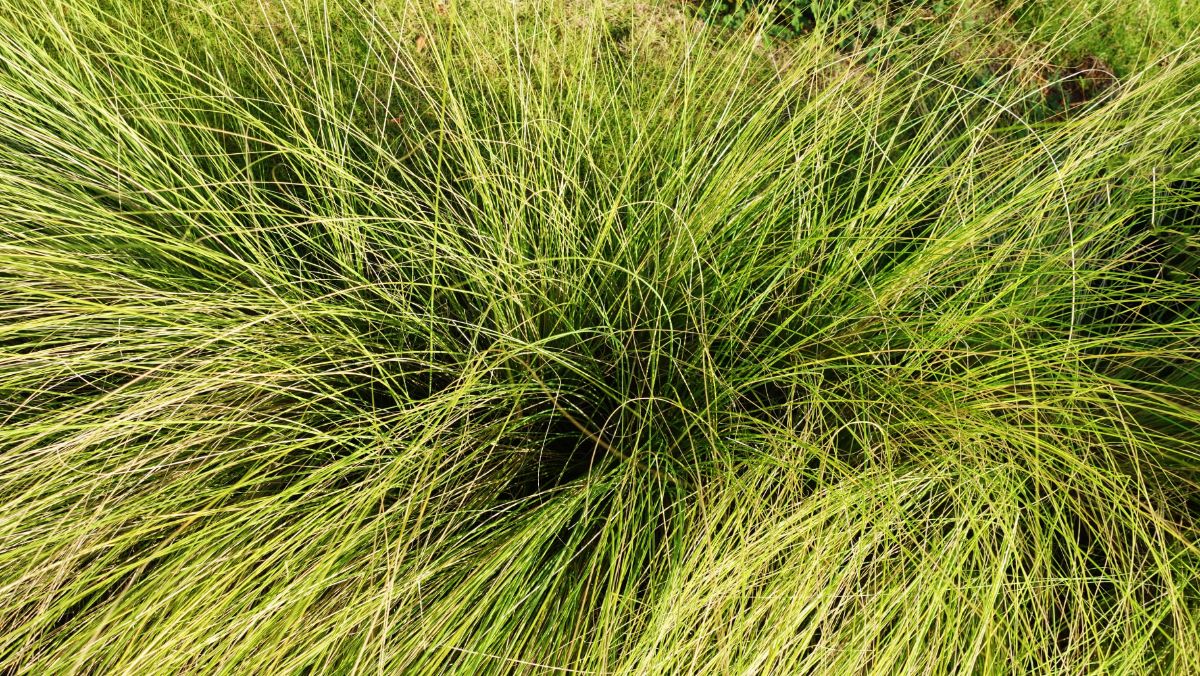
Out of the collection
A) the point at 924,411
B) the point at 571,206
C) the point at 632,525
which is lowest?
the point at 632,525

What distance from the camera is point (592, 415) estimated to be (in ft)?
6.03

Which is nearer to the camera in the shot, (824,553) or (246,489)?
(824,553)

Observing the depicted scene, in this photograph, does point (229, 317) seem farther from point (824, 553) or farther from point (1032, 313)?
point (1032, 313)

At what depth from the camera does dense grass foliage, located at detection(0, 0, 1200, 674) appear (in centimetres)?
145

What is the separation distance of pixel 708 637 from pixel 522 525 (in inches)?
16.7

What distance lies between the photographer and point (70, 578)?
1.57 m

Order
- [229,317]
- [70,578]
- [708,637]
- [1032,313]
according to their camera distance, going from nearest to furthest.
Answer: [708,637] < [70,578] < [229,317] < [1032,313]

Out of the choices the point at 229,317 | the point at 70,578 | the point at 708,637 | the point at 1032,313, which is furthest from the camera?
the point at 1032,313

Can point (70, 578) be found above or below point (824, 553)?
below

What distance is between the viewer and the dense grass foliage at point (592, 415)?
145 cm

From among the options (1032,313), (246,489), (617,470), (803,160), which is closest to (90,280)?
(246,489)

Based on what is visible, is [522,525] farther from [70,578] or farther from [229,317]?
[70,578]

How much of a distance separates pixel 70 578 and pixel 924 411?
175cm

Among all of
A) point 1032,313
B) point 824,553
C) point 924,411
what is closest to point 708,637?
point 824,553
